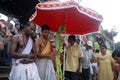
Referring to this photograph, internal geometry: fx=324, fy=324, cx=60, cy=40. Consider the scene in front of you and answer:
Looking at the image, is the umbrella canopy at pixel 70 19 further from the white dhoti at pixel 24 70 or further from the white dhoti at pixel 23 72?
the white dhoti at pixel 23 72

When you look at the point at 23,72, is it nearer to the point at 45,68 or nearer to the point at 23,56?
the point at 23,56

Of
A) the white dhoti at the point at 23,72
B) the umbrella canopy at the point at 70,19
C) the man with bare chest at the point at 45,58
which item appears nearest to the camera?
the white dhoti at the point at 23,72

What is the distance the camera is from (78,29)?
9.94 m

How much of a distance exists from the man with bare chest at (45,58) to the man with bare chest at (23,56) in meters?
0.61

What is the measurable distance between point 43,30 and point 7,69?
270 centimetres

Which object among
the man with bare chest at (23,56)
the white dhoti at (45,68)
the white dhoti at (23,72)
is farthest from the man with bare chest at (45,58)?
the white dhoti at (23,72)

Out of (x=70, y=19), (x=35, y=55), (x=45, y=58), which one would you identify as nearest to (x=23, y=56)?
(x=35, y=55)

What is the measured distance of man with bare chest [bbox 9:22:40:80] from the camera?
675 cm

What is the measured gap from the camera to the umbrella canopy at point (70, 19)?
8.52m

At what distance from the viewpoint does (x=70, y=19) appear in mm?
9516

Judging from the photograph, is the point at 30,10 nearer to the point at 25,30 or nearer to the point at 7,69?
the point at 7,69

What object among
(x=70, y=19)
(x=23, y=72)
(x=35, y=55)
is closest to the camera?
(x=23, y=72)

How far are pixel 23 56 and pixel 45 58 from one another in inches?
40.1

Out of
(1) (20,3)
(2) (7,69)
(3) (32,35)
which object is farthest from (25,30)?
(1) (20,3)
